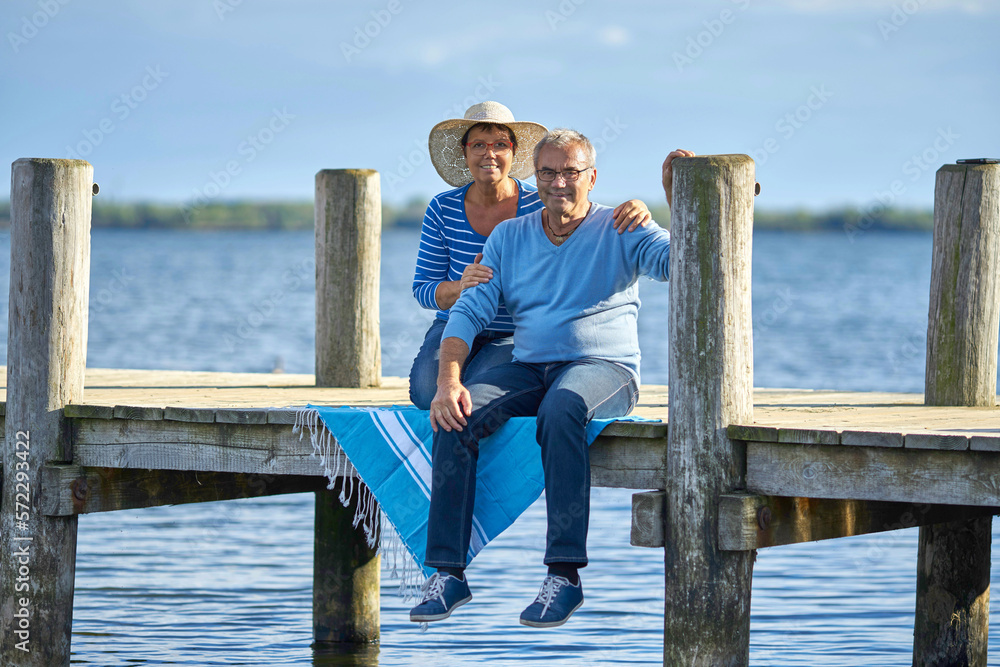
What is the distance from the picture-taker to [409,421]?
5.34 meters

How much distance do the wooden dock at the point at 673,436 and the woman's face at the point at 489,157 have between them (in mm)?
1133

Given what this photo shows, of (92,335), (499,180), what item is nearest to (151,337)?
(92,335)

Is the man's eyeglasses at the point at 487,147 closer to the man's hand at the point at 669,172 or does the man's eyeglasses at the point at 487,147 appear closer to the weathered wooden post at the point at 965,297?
the man's hand at the point at 669,172

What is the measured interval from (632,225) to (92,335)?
30014 mm

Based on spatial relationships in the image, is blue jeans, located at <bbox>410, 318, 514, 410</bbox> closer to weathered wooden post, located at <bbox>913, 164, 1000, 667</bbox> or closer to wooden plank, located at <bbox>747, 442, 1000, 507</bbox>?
wooden plank, located at <bbox>747, 442, 1000, 507</bbox>

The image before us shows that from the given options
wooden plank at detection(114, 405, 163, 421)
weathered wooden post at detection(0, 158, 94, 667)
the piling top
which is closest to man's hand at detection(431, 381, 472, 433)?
wooden plank at detection(114, 405, 163, 421)

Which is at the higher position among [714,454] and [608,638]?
[714,454]

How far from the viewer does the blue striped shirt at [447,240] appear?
5.86 meters

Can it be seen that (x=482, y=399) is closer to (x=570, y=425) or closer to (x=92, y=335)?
(x=570, y=425)

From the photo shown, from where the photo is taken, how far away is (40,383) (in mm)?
5910

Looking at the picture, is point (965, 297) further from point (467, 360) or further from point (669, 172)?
point (467, 360)

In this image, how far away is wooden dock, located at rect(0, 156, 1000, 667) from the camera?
485cm

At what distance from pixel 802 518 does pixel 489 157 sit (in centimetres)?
195

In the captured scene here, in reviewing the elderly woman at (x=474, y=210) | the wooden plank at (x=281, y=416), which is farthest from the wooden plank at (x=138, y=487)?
the elderly woman at (x=474, y=210)
